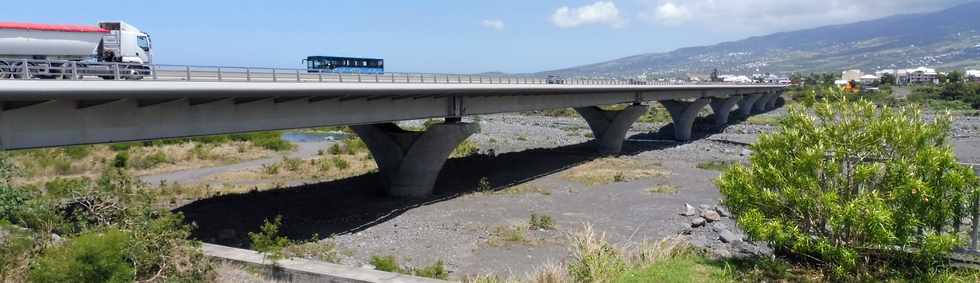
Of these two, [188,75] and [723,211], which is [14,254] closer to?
[188,75]

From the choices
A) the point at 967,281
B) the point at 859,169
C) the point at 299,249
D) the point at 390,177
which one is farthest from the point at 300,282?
the point at 390,177

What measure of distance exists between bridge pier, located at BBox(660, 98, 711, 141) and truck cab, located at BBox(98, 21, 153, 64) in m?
46.9

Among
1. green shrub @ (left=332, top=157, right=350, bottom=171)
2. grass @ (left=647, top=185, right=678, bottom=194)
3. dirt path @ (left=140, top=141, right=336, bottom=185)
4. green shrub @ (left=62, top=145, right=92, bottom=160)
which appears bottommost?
grass @ (left=647, top=185, right=678, bottom=194)

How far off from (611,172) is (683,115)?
2719cm

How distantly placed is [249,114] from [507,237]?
29.0ft

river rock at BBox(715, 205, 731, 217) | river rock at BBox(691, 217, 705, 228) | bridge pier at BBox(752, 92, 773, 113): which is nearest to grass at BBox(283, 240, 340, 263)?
river rock at BBox(691, 217, 705, 228)

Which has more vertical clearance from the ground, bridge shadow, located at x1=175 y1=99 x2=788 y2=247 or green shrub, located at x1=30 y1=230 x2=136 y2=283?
green shrub, located at x1=30 y1=230 x2=136 y2=283

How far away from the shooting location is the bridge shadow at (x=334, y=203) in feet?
78.9

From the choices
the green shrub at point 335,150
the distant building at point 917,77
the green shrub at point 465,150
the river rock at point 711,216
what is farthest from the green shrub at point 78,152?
the distant building at point 917,77

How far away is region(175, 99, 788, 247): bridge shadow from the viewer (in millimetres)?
24047

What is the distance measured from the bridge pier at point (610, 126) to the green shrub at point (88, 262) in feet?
143

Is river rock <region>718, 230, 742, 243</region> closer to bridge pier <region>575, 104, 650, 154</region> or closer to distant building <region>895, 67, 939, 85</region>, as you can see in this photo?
bridge pier <region>575, 104, 650, 154</region>

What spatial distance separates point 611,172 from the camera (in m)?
40.4

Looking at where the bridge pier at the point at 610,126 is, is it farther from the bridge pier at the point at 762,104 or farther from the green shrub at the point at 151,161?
the bridge pier at the point at 762,104
